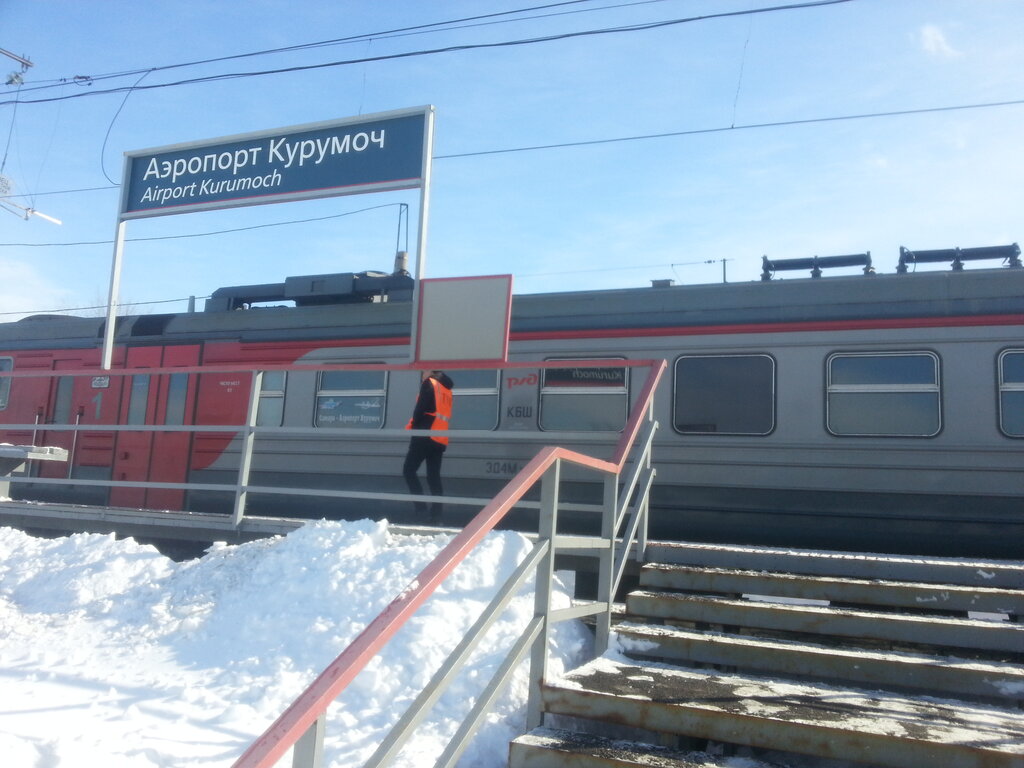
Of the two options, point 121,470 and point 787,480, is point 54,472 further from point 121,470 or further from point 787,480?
point 787,480

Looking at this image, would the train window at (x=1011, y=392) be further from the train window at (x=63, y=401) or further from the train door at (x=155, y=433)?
the train window at (x=63, y=401)

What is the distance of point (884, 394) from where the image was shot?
8234 mm

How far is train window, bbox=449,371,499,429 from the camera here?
969 cm

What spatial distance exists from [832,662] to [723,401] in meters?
4.43

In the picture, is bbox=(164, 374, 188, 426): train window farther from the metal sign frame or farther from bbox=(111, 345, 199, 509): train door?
the metal sign frame

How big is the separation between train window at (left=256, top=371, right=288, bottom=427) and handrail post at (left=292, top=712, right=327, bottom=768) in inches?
337

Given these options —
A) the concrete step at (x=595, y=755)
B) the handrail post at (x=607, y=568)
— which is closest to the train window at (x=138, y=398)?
the handrail post at (x=607, y=568)

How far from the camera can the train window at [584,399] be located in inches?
359

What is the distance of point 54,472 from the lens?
40.7 feet

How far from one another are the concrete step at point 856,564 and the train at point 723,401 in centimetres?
96

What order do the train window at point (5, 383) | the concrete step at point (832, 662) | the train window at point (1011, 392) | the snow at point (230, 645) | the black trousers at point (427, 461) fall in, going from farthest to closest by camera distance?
1. the train window at point (5, 383)
2. the black trousers at point (427, 461)
3. the train window at point (1011, 392)
4. the snow at point (230, 645)
5. the concrete step at point (832, 662)

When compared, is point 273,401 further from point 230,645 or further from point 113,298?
point 230,645

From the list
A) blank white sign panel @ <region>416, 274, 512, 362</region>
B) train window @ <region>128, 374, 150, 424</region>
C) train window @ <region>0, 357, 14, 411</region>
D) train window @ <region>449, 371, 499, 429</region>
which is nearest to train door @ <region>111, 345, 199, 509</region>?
train window @ <region>128, 374, 150, 424</region>

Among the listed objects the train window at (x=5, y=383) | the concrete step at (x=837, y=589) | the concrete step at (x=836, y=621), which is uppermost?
the train window at (x=5, y=383)
